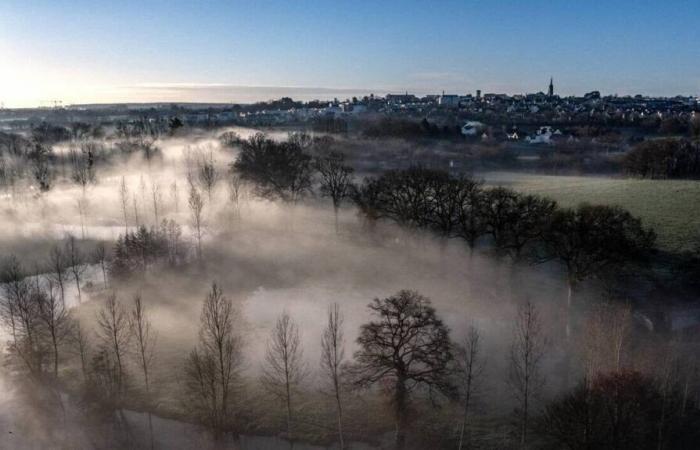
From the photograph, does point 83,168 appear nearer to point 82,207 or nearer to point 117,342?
point 82,207

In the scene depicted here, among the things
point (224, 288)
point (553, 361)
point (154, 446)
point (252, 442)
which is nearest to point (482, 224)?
point (553, 361)

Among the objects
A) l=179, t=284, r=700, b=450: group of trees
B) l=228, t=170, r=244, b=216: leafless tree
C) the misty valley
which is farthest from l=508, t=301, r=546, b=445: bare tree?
l=228, t=170, r=244, b=216: leafless tree

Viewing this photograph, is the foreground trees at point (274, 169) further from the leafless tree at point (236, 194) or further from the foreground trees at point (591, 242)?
the foreground trees at point (591, 242)

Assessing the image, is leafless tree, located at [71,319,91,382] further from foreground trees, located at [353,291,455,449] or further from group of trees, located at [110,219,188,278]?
foreground trees, located at [353,291,455,449]

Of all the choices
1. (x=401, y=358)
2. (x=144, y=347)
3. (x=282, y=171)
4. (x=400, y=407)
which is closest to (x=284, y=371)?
(x=400, y=407)

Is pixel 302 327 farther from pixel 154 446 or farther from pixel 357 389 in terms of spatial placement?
pixel 154 446

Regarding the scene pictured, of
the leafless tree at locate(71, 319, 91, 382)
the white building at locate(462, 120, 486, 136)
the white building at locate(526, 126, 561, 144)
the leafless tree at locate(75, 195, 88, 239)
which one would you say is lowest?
the leafless tree at locate(71, 319, 91, 382)
